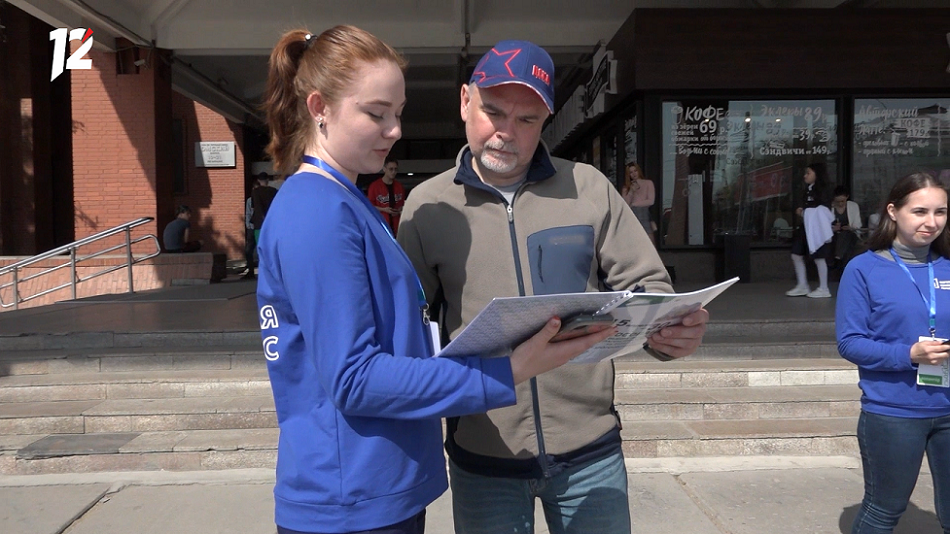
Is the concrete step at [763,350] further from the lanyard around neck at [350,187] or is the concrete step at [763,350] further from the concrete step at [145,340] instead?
the lanyard around neck at [350,187]

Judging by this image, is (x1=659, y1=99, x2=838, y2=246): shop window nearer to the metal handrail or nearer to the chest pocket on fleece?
the metal handrail

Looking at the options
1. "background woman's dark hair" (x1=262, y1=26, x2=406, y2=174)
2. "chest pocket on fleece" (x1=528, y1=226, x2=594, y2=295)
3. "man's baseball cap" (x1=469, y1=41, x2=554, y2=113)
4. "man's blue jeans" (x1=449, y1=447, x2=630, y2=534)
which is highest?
"man's baseball cap" (x1=469, y1=41, x2=554, y2=113)

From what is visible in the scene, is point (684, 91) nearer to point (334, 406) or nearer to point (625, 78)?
point (625, 78)

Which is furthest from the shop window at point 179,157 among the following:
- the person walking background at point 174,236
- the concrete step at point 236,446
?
the concrete step at point 236,446

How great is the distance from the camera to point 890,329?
2.82 meters

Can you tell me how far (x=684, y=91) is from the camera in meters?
11.1

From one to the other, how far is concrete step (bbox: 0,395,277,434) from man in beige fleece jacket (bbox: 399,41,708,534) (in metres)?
3.53

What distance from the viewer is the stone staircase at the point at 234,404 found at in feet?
15.8

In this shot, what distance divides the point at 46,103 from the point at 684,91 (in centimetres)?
1429

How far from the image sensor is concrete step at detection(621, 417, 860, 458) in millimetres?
4859

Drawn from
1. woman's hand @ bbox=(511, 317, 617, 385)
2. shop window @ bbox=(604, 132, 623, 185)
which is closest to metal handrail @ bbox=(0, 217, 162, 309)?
shop window @ bbox=(604, 132, 623, 185)

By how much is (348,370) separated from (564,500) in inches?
35.8

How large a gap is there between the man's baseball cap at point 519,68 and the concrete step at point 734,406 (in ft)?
12.3

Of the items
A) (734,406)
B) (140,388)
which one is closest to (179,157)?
(140,388)
